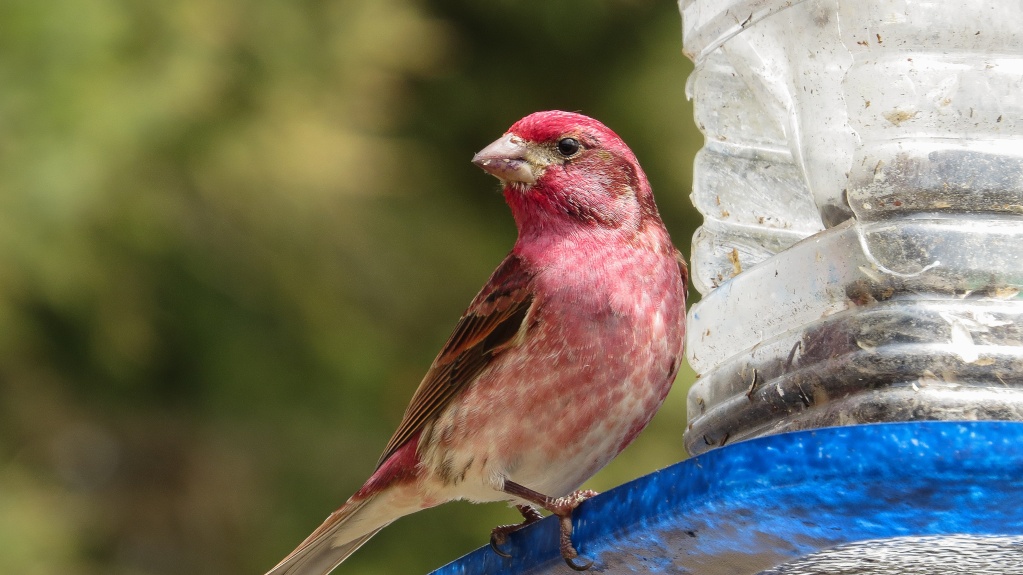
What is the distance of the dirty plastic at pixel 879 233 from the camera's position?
2.01 metres

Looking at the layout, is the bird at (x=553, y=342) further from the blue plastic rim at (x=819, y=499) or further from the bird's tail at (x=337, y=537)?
the blue plastic rim at (x=819, y=499)

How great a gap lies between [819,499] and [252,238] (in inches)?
211

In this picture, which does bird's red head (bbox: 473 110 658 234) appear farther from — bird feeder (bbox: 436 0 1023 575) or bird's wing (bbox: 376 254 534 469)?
bird feeder (bbox: 436 0 1023 575)

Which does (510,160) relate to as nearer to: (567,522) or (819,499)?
(567,522)

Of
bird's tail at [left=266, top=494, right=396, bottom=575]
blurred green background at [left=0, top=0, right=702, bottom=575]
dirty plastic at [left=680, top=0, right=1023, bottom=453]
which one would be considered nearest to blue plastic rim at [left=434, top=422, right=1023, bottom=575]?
dirty plastic at [left=680, top=0, right=1023, bottom=453]

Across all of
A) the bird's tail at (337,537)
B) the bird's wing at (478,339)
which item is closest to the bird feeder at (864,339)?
the bird's wing at (478,339)

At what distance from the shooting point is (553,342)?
2938 mm

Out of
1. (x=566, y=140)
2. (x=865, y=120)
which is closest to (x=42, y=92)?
(x=566, y=140)

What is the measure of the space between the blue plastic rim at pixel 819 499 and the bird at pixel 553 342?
2.76 ft

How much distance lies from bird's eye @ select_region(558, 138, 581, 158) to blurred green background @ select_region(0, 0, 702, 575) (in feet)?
9.09

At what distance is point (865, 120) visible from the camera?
7.52 ft

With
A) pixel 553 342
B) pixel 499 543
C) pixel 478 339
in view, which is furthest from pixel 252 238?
pixel 499 543

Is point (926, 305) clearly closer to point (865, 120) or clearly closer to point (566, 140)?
point (865, 120)

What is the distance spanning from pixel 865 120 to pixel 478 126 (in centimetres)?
565
